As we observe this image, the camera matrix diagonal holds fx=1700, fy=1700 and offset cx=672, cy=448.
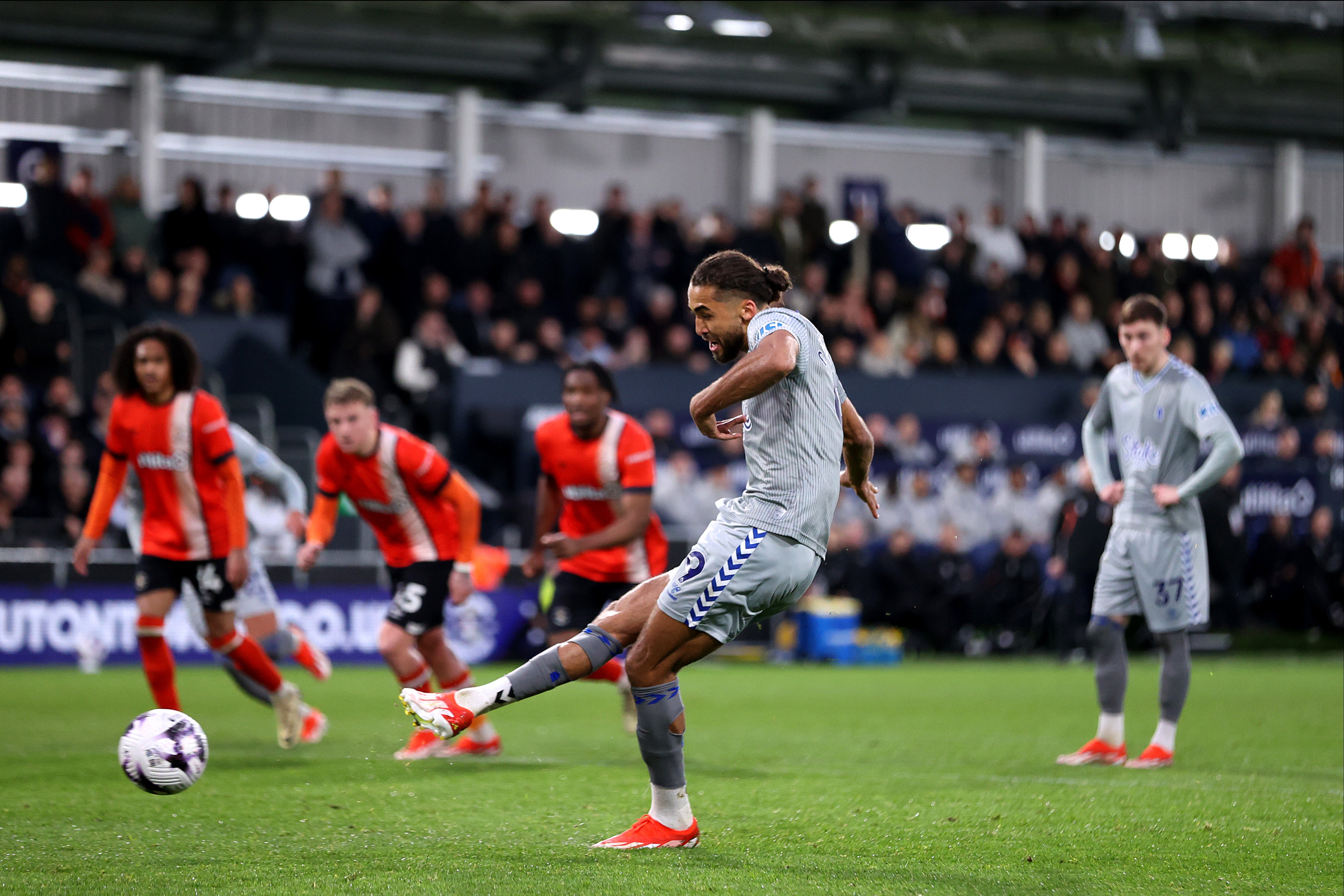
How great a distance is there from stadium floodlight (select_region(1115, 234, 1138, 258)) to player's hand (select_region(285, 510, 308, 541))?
71.1ft

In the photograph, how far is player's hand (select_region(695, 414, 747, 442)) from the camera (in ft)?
19.1

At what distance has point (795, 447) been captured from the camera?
6039 millimetres

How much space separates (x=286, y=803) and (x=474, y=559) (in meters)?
2.46

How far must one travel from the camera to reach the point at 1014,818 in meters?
7.01

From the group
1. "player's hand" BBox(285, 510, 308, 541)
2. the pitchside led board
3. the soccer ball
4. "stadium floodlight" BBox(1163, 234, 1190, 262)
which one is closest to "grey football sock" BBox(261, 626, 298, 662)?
"player's hand" BBox(285, 510, 308, 541)

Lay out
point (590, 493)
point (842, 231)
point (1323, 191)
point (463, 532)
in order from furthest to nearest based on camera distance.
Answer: point (1323, 191)
point (842, 231)
point (590, 493)
point (463, 532)

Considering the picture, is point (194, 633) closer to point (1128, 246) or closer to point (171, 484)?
point (171, 484)

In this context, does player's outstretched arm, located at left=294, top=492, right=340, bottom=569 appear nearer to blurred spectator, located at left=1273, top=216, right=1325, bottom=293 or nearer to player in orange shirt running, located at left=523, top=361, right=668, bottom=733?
player in orange shirt running, located at left=523, top=361, right=668, bottom=733

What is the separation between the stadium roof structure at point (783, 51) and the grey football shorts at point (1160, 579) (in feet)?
54.8

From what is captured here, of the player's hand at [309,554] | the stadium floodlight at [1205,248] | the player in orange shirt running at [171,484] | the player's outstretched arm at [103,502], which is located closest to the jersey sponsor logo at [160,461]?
the player in orange shirt running at [171,484]

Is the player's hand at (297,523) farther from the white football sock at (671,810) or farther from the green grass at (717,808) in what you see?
the white football sock at (671,810)

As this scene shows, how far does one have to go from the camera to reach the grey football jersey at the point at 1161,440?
9133mm

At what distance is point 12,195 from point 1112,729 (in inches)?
810

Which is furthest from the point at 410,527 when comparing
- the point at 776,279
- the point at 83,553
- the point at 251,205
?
the point at 251,205
